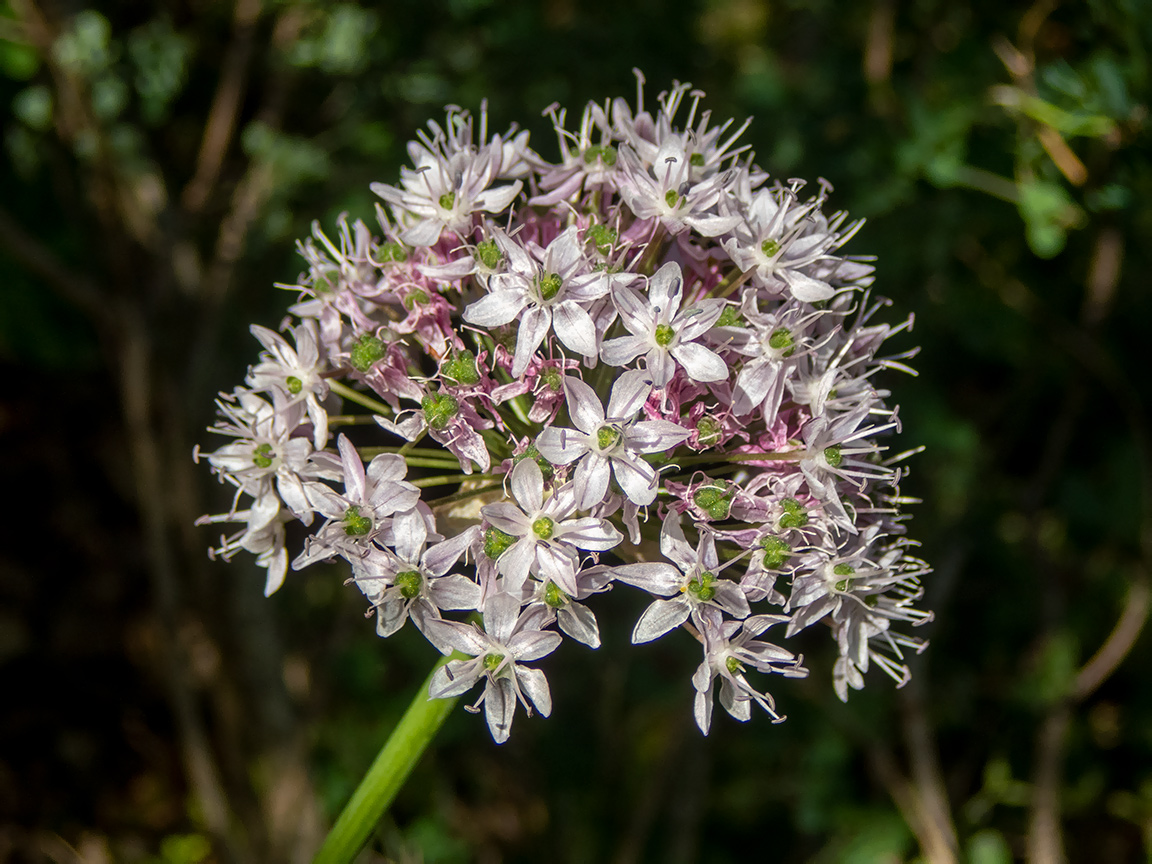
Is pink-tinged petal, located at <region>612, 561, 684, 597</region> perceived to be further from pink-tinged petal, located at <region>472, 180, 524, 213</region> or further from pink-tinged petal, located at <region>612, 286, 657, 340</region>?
pink-tinged petal, located at <region>472, 180, 524, 213</region>

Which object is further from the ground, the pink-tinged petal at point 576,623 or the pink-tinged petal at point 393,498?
the pink-tinged petal at point 393,498

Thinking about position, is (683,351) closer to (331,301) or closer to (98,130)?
(331,301)

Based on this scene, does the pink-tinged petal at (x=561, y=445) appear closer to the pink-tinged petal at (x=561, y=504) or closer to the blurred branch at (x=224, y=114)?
the pink-tinged petal at (x=561, y=504)

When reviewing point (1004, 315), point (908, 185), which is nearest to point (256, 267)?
point (908, 185)

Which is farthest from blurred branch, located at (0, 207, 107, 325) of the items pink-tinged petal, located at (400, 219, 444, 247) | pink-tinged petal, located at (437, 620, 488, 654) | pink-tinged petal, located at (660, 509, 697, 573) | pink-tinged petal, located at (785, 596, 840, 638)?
pink-tinged petal, located at (785, 596, 840, 638)

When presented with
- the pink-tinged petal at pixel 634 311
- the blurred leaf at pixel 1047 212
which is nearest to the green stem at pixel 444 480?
the pink-tinged petal at pixel 634 311

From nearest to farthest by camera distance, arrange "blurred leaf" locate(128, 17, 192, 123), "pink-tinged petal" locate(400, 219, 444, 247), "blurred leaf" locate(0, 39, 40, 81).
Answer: "pink-tinged petal" locate(400, 219, 444, 247), "blurred leaf" locate(0, 39, 40, 81), "blurred leaf" locate(128, 17, 192, 123)

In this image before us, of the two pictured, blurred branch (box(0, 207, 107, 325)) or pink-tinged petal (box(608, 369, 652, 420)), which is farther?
blurred branch (box(0, 207, 107, 325))
